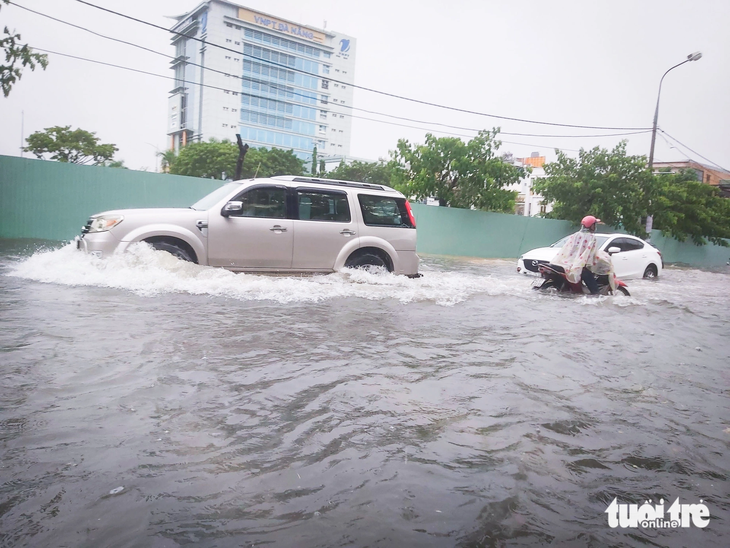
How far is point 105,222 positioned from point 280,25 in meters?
114

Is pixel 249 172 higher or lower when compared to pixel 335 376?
higher

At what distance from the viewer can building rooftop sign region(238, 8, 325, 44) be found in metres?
103

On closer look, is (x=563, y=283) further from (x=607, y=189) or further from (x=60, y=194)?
(x=607, y=189)

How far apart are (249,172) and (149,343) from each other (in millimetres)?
48115

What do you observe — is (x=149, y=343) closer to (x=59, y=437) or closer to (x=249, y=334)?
(x=249, y=334)

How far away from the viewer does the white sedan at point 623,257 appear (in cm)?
1426

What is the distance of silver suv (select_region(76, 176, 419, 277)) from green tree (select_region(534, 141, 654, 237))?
1916cm

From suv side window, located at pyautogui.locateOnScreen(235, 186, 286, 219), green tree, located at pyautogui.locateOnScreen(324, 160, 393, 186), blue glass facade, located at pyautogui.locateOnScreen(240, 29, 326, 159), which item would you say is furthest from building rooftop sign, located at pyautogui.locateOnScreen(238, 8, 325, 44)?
suv side window, located at pyautogui.locateOnScreen(235, 186, 286, 219)

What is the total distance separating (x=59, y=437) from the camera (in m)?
2.93

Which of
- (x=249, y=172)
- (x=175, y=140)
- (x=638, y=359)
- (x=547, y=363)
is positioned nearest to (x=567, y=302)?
(x=638, y=359)

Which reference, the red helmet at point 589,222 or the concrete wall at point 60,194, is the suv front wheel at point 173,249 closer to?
the red helmet at point 589,222

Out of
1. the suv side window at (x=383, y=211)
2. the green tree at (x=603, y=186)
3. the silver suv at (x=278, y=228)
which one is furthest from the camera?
the green tree at (x=603, y=186)

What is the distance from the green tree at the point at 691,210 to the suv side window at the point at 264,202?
25887mm

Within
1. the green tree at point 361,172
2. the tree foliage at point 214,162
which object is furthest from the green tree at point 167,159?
the green tree at point 361,172
